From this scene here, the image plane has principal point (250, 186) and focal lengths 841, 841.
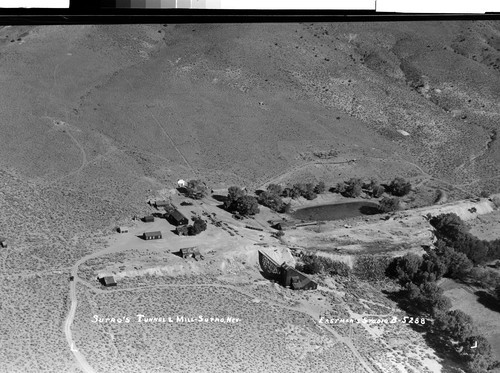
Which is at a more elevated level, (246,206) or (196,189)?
(196,189)

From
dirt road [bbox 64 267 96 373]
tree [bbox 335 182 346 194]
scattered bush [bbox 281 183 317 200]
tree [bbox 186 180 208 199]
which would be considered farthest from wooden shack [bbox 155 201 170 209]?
tree [bbox 335 182 346 194]

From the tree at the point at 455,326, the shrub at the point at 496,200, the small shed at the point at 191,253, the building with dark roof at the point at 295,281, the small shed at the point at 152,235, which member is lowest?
the tree at the point at 455,326

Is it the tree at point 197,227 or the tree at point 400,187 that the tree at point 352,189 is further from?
the tree at point 197,227

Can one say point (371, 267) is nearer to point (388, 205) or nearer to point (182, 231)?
point (388, 205)

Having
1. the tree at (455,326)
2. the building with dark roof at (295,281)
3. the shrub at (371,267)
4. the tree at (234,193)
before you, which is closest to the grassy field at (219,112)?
the tree at (234,193)

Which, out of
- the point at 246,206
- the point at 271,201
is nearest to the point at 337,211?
the point at 271,201

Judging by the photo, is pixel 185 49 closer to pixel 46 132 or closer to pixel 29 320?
pixel 46 132
